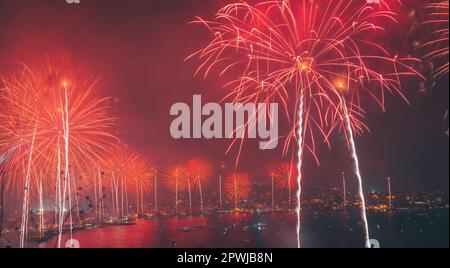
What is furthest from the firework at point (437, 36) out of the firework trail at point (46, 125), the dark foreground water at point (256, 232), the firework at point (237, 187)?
the firework trail at point (46, 125)

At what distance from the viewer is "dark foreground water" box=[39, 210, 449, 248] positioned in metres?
6.72

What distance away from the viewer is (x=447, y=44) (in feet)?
20.1

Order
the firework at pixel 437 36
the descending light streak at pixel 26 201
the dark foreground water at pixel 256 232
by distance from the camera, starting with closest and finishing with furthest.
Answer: the firework at pixel 437 36
the dark foreground water at pixel 256 232
the descending light streak at pixel 26 201

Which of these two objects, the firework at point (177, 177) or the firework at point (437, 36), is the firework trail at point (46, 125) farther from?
the firework at point (437, 36)

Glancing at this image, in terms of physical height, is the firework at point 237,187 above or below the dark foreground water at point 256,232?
above

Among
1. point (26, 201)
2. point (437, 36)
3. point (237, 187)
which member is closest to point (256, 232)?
point (237, 187)

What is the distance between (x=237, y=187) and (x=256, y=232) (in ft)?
3.24

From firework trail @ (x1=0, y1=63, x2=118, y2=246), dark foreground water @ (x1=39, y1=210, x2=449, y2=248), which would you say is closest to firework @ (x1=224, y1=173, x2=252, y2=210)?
dark foreground water @ (x1=39, y1=210, x2=449, y2=248)

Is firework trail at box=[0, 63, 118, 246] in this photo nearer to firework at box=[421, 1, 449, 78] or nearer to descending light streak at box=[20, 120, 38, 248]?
descending light streak at box=[20, 120, 38, 248]

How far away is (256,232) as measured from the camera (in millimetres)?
7844

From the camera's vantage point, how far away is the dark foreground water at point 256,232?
6.72 metres

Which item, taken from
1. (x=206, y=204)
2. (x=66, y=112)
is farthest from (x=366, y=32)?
(x=66, y=112)

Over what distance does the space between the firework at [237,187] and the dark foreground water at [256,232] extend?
422mm
